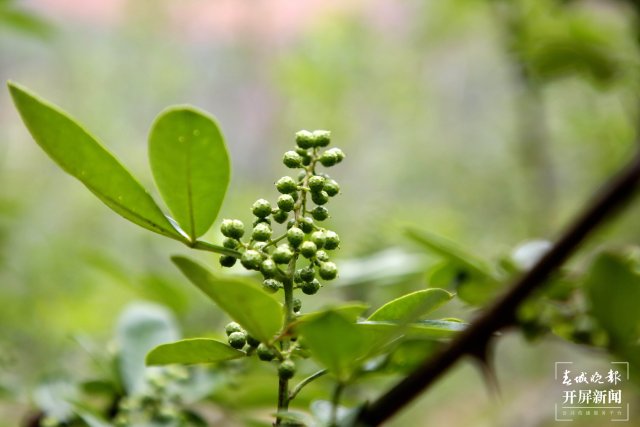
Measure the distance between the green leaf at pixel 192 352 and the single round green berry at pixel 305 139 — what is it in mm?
183

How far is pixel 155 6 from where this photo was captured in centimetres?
382

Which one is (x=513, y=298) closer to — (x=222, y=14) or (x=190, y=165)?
(x=190, y=165)

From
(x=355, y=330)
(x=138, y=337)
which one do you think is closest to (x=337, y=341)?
(x=355, y=330)

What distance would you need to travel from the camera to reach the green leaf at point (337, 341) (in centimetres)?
49

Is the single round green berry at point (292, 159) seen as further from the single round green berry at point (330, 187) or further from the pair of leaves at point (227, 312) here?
the pair of leaves at point (227, 312)

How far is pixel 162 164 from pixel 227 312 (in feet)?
0.40

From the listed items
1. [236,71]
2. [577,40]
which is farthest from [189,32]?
[577,40]

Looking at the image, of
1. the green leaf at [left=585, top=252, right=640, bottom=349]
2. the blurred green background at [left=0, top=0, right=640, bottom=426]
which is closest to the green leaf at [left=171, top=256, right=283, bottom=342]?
the green leaf at [left=585, top=252, right=640, bottom=349]

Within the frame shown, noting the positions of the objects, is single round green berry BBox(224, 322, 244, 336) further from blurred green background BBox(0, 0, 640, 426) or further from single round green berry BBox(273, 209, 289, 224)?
blurred green background BBox(0, 0, 640, 426)

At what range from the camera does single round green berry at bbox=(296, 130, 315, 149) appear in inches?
25.1

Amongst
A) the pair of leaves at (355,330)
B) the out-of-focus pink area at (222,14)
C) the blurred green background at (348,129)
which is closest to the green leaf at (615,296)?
the pair of leaves at (355,330)

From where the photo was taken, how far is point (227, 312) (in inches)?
20.7

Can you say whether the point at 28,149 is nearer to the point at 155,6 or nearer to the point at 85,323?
the point at 155,6

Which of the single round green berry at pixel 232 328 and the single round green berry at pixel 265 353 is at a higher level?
the single round green berry at pixel 232 328
